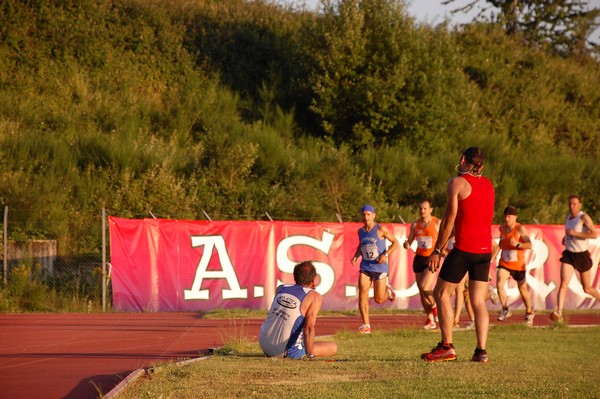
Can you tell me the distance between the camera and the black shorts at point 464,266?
10.5 metres

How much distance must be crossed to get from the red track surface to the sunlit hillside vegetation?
6.71 m

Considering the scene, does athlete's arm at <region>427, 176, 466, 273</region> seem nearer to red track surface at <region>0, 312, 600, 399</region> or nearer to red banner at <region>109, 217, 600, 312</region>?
red track surface at <region>0, 312, 600, 399</region>

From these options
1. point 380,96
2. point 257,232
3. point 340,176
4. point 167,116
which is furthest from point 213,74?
point 257,232

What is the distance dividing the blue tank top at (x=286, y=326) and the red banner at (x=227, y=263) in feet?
39.7

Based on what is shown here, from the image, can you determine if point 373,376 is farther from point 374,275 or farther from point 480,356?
point 374,275

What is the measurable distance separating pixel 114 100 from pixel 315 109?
25.6ft

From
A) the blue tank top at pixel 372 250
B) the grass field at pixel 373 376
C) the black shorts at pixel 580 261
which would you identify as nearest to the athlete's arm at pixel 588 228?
the black shorts at pixel 580 261

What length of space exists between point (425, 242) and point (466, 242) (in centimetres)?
625

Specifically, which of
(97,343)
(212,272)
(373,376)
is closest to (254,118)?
(212,272)

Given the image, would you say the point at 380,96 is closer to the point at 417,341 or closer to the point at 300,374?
the point at 417,341

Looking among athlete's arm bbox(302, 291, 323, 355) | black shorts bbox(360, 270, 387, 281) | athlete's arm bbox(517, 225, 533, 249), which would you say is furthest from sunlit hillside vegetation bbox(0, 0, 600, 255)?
athlete's arm bbox(302, 291, 323, 355)

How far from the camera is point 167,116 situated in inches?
1412

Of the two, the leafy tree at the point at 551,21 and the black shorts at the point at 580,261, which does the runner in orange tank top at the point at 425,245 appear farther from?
the leafy tree at the point at 551,21

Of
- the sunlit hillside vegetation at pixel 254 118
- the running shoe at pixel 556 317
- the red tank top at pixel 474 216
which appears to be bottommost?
the running shoe at pixel 556 317
